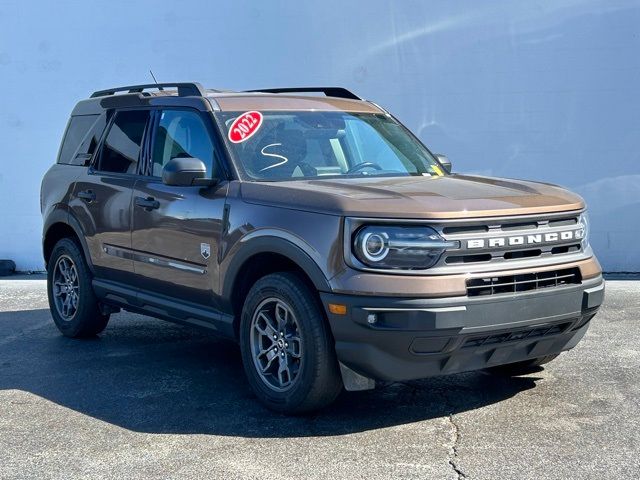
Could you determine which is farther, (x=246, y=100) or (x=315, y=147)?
(x=246, y=100)

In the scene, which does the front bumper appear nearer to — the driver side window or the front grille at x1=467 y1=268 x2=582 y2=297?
the front grille at x1=467 y1=268 x2=582 y2=297

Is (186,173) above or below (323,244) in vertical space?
above

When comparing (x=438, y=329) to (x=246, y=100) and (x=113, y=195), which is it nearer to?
(x=246, y=100)

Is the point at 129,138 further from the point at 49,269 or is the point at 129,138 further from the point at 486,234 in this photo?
the point at 486,234

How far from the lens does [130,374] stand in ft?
21.2

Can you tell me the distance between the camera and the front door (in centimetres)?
586

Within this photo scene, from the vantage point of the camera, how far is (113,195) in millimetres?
6871

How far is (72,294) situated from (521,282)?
4.03m

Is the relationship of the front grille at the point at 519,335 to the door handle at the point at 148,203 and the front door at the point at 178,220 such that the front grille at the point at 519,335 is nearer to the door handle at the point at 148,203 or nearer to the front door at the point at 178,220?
the front door at the point at 178,220

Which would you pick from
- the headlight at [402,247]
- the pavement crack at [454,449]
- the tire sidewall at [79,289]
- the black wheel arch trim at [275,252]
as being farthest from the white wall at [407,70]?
the headlight at [402,247]

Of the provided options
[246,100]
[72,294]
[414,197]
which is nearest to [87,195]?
[72,294]

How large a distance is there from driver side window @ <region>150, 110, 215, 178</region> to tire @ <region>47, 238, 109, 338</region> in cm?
131

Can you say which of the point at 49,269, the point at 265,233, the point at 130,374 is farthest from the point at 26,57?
the point at 265,233

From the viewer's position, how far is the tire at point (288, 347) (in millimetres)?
5070
